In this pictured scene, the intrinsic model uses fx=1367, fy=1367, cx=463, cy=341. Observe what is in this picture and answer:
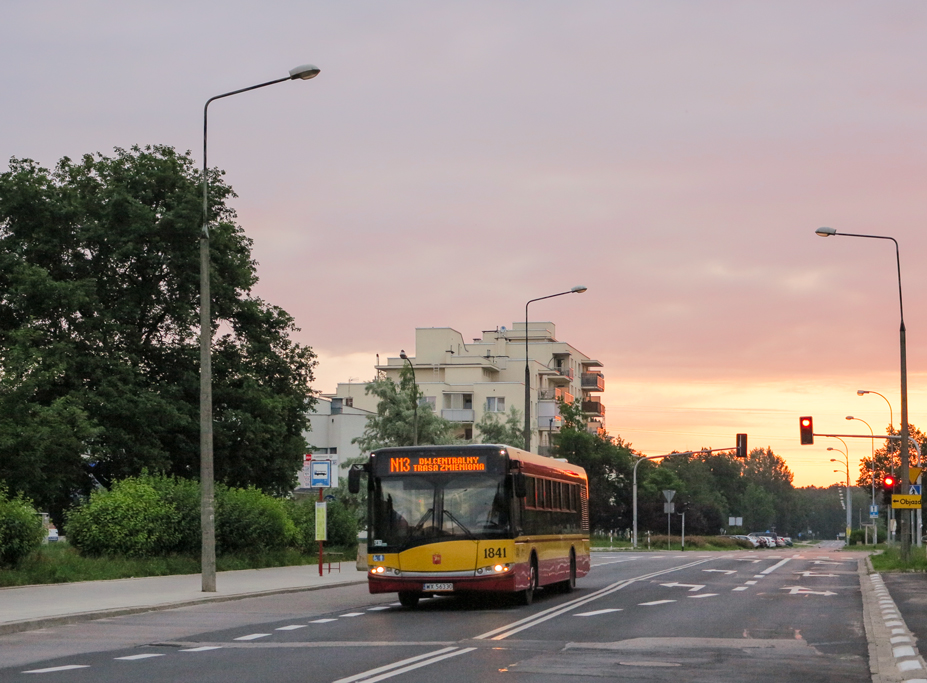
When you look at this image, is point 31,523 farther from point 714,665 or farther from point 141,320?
point 141,320

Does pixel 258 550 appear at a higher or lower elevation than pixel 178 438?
lower

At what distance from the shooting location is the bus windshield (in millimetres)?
22312

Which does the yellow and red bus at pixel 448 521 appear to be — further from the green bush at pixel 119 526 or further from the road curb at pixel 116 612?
the green bush at pixel 119 526

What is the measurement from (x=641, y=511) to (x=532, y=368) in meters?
19.1

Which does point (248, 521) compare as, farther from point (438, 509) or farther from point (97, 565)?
point (438, 509)

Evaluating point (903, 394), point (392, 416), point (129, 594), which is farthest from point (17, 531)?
point (392, 416)

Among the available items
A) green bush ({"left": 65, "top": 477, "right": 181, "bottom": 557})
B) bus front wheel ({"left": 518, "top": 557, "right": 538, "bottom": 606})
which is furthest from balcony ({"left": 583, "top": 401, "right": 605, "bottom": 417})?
bus front wheel ({"left": 518, "top": 557, "right": 538, "bottom": 606})

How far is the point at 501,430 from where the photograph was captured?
80.2m

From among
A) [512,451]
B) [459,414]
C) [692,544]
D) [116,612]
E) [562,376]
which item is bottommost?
[692,544]

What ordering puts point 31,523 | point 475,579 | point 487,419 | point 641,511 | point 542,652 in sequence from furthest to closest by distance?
point 641,511, point 487,419, point 31,523, point 475,579, point 542,652

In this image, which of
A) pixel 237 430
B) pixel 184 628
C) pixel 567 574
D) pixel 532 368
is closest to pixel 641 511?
pixel 532 368

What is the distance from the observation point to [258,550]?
37.8 metres

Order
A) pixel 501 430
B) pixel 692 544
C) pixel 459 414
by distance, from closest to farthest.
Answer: pixel 501 430 < pixel 692 544 < pixel 459 414

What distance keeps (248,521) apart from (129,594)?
1182 centimetres
